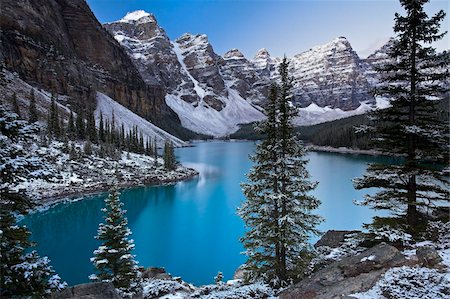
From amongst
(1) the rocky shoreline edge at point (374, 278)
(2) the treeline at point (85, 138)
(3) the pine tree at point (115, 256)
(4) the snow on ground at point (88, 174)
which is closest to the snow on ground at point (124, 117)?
(2) the treeline at point (85, 138)

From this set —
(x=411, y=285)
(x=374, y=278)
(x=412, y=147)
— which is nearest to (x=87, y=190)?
(x=412, y=147)

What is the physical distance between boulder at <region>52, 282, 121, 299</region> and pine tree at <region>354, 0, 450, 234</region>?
943 cm

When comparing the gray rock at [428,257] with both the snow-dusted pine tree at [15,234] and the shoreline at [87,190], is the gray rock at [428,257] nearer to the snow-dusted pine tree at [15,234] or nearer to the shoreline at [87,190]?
the snow-dusted pine tree at [15,234]

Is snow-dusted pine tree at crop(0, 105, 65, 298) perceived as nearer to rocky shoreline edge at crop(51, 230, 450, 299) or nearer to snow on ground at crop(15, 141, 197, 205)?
rocky shoreline edge at crop(51, 230, 450, 299)

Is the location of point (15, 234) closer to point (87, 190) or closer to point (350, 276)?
point (350, 276)

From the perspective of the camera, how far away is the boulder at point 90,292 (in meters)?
9.56

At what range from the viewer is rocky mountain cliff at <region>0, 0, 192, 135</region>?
11444 centimetres

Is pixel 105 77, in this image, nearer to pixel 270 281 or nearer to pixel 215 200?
pixel 215 200

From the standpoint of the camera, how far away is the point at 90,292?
386 inches

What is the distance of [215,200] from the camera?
1945 inches

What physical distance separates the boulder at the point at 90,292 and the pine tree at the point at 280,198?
5.17 meters

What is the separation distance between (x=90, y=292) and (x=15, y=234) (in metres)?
4.01

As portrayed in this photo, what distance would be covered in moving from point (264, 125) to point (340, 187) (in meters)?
45.9

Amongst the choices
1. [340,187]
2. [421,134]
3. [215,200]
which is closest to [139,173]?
[215,200]
